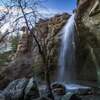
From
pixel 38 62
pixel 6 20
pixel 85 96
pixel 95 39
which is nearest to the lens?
pixel 6 20

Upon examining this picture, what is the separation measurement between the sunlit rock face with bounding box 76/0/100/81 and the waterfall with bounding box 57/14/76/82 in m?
0.54

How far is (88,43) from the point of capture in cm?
2359

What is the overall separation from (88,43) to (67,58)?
7.14 feet

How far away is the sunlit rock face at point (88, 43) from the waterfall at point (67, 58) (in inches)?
21.1

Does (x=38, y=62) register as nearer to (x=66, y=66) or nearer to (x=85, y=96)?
(x=66, y=66)

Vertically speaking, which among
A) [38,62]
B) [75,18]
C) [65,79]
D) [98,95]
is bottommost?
[98,95]

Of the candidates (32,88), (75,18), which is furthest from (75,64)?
(32,88)

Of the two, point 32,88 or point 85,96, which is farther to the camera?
point 85,96

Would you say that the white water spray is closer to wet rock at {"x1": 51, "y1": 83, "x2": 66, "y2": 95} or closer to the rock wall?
the rock wall

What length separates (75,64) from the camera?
950 inches

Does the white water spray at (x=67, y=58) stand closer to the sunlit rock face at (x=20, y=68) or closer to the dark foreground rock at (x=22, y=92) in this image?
the sunlit rock face at (x=20, y=68)

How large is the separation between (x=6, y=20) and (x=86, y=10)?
41.5ft

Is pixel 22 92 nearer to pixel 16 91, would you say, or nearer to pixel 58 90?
pixel 16 91

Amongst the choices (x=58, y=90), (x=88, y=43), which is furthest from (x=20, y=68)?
(x=58, y=90)
